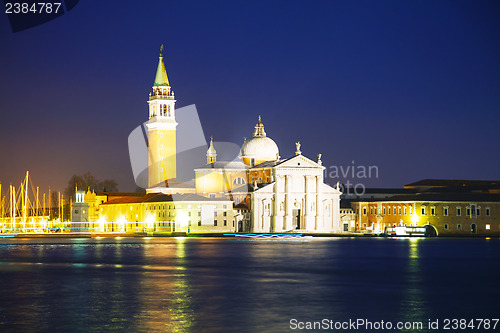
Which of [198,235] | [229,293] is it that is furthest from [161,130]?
[229,293]

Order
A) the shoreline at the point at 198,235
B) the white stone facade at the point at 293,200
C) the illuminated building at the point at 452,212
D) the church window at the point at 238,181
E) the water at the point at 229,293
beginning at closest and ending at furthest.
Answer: the water at the point at 229,293 < the shoreline at the point at 198,235 < the illuminated building at the point at 452,212 < the white stone facade at the point at 293,200 < the church window at the point at 238,181

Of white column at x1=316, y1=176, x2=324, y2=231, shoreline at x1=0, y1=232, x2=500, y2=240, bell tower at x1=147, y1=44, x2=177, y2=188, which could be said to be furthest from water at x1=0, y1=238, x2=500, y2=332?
bell tower at x1=147, y1=44, x2=177, y2=188

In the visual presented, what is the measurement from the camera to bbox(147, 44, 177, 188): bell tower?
4343 inches

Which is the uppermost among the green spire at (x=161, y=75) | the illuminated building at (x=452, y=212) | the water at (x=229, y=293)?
the green spire at (x=161, y=75)

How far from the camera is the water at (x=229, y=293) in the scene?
2211 centimetres

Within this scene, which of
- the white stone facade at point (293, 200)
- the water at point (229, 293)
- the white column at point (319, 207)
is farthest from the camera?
the white column at point (319, 207)

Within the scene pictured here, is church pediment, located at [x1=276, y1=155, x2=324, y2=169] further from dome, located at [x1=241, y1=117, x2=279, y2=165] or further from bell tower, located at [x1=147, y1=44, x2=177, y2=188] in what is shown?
bell tower, located at [x1=147, y1=44, x2=177, y2=188]

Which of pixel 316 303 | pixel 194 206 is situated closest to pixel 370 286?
pixel 316 303

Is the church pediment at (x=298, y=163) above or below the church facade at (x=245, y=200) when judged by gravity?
above

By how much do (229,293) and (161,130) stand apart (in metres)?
83.3

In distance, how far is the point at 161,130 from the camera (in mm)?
110375

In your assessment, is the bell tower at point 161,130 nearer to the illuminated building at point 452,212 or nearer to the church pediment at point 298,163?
the church pediment at point 298,163

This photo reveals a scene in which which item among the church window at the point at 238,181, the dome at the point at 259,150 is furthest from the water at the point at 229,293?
the dome at the point at 259,150

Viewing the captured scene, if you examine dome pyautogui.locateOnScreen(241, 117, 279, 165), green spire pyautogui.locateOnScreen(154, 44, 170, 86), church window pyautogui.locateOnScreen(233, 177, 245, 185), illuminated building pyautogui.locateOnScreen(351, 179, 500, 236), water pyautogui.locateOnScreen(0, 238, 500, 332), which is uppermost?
green spire pyautogui.locateOnScreen(154, 44, 170, 86)
